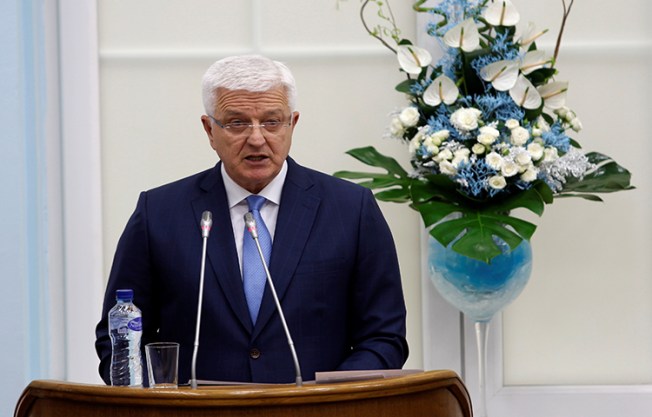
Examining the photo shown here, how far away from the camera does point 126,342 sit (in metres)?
2.04

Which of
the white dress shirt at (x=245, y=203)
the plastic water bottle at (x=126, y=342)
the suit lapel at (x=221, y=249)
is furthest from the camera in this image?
the white dress shirt at (x=245, y=203)

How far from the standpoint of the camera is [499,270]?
3248 mm

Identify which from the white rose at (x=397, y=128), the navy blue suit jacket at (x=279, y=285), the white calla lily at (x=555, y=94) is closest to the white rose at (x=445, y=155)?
the white rose at (x=397, y=128)

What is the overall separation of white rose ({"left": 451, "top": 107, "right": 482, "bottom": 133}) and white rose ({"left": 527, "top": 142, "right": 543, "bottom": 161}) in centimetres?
18

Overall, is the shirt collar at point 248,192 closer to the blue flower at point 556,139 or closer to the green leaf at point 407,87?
the green leaf at point 407,87

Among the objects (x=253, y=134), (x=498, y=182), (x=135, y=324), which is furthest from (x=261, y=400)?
(x=498, y=182)

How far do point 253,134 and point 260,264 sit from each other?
0.33m

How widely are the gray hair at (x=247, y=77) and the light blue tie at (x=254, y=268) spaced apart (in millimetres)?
321

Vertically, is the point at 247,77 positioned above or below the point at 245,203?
above

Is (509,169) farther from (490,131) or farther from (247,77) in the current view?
(247,77)

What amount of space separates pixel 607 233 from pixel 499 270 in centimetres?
74

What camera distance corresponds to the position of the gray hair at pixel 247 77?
2.51m

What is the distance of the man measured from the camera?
97.9 inches

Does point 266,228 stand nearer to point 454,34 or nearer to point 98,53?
point 454,34
